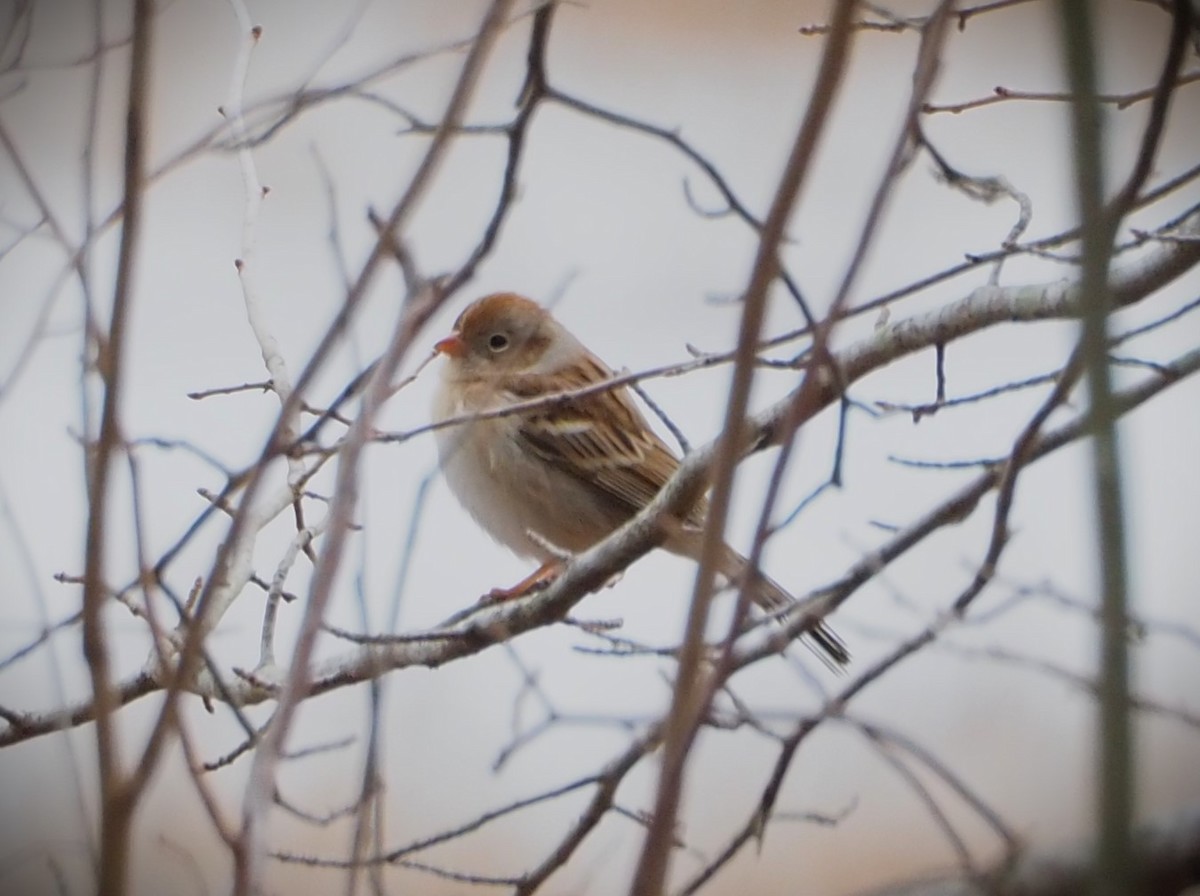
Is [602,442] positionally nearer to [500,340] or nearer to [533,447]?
[533,447]

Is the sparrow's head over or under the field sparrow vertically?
over

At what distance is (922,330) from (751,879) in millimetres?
2457

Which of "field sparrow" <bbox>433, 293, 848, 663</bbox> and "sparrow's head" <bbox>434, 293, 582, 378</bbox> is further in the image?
"sparrow's head" <bbox>434, 293, 582, 378</bbox>

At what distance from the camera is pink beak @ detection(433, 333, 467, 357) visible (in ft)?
13.6

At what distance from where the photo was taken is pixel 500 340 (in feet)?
14.1

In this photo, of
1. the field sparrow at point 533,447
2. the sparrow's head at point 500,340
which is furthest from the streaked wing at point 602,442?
the sparrow's head at point 500,340

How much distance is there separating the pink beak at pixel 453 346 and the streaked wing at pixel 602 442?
22cm

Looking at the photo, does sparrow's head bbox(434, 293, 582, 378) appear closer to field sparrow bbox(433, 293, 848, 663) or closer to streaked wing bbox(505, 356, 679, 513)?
field sparrow bbox(433, 293, 848, 663)

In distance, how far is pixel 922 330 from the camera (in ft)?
7.60

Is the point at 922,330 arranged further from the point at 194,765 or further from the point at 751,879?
the point at 751,879

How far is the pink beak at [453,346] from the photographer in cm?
414

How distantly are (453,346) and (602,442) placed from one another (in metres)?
0.55

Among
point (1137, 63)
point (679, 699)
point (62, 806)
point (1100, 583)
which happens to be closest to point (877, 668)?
point (679, 699)

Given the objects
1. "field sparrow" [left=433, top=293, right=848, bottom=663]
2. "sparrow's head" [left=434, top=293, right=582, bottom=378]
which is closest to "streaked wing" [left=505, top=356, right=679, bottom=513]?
"field sparrow" [left=433, top=293, right=848, bottom=663]
